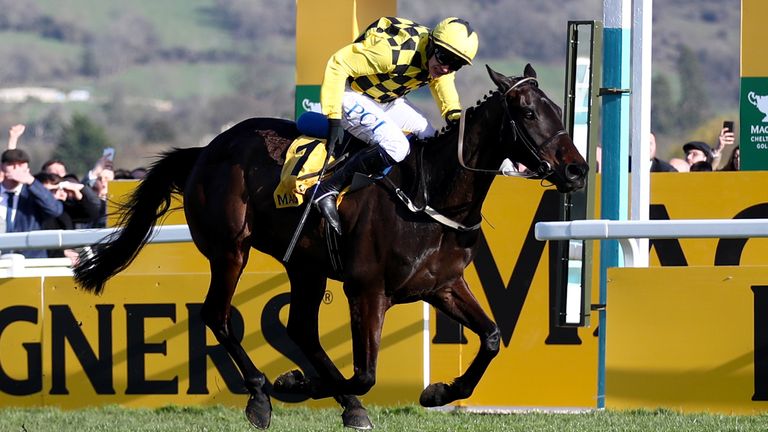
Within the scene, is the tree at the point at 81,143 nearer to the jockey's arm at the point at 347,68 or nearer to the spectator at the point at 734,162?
the spectator at the point at 734,162

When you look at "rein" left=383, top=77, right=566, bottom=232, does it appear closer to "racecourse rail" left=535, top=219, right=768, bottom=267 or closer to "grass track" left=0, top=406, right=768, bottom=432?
"racecourse rail" left=535, top=219, right=768, bottom=267

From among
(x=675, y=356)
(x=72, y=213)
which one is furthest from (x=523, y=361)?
(x=72, y=213)

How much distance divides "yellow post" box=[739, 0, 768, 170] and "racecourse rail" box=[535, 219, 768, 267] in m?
2.44

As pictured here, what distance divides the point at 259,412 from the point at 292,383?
25cm

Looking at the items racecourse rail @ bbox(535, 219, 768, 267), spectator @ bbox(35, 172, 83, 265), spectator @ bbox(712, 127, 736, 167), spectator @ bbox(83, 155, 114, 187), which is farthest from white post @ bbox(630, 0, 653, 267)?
spectator @ bbox(83, 155, 114, 187)

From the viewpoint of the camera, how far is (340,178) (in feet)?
22.1

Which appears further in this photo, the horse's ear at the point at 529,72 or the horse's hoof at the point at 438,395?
the horse's hoof at the point at 438,395

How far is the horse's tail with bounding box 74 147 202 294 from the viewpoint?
25.4 ft

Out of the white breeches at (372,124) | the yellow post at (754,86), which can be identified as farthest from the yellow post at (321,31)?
the white breeches at (372,124)

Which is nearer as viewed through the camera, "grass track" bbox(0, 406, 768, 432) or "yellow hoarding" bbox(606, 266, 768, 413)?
"grass track" bbox(0, 406, 768, 432)

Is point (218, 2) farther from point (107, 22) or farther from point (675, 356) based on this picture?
point (675, 356)

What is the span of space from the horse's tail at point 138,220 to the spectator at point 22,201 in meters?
2.35

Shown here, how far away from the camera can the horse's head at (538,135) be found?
245 inches

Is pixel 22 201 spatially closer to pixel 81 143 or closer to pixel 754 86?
pixel 754 86
